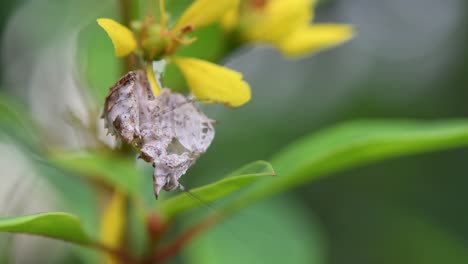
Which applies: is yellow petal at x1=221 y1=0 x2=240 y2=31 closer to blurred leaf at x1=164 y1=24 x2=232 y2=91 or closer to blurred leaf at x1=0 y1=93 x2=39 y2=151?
blurred leaf at x1=164 y1=24 x2=232 y2=91

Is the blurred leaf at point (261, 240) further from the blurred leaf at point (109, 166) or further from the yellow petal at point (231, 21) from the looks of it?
the yellow petal at point (231, 21)

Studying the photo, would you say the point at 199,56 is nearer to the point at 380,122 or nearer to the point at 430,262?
the point at 380,122

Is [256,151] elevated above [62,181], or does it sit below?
below

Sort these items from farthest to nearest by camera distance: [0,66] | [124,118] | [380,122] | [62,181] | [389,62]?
[389,62] < [0,66] < [62,181] < [380,122] < [124,118]

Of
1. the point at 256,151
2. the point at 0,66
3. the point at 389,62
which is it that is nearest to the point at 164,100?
the point at 0,66

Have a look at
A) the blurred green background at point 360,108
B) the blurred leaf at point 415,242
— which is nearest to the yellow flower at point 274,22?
the blurred green background at point 360,108
